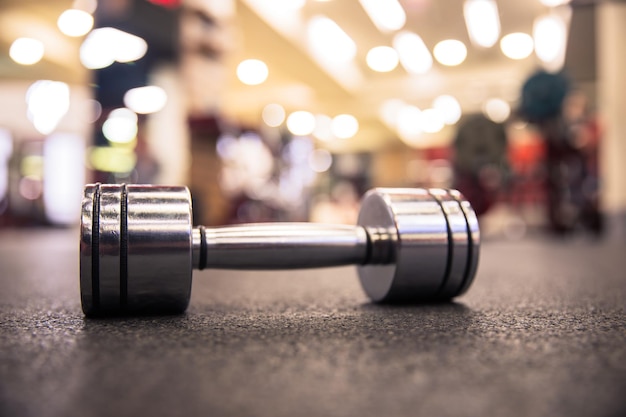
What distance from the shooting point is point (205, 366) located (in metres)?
0.41

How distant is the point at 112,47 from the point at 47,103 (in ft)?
15.1

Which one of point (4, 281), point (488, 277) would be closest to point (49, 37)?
point (4, 281)

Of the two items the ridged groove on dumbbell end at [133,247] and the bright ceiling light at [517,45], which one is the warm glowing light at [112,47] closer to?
the ridged groove on dumbbell end at [133,247]

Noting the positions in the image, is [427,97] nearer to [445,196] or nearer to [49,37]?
[49,37]

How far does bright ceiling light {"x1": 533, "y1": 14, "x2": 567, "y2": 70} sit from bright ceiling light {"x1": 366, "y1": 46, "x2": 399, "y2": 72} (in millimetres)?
1869

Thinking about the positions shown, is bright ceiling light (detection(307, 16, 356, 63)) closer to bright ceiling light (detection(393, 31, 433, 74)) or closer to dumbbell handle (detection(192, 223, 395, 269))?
bright ceiling light (detection(393, 31, 433, 74))

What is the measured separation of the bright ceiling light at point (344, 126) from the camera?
11.0 meters

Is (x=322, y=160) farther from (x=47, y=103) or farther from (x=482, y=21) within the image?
(x=482, y=21)

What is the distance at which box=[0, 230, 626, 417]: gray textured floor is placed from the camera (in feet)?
1.07

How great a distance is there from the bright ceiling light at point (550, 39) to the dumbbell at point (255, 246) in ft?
19.7

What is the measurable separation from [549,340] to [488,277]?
26.6 inches

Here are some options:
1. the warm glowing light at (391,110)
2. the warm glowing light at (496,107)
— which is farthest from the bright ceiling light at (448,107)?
the warm glowing light at (391,110)

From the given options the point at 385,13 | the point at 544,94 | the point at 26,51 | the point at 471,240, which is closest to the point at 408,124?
the point at 385,13

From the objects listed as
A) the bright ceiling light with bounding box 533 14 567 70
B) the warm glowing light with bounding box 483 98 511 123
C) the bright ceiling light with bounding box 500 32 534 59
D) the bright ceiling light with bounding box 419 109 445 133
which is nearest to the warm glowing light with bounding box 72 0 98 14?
the bright ceiling light with bounding box 533 14 567 70
